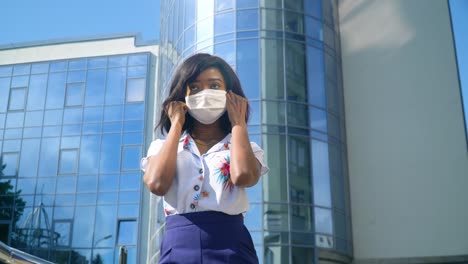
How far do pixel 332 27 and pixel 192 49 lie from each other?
4.39m

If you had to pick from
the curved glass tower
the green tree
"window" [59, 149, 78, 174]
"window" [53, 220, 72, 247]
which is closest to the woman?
the curved glass tower

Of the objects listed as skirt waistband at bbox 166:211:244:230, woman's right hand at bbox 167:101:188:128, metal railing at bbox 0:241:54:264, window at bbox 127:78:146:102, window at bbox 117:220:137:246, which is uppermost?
window at bbox 127:78:146:102

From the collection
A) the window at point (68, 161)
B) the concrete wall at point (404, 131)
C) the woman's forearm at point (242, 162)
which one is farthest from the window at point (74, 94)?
the woman's forearm at point (242, 162)

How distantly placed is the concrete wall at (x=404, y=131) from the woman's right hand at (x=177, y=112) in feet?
52.9

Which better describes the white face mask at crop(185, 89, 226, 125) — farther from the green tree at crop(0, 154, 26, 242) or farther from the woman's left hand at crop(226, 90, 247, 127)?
the green tree at crop(0, 154, 26, 242)

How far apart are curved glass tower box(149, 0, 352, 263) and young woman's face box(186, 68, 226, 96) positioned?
13.2 m

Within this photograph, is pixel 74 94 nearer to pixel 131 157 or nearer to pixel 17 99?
pixel 17 99

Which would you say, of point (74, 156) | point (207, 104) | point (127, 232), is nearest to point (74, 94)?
point (74, 156)

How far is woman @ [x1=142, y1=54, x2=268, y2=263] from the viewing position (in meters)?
1.89

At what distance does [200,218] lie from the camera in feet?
6.29

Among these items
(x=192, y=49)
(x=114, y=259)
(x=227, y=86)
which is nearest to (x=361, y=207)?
(x=192, y=49)

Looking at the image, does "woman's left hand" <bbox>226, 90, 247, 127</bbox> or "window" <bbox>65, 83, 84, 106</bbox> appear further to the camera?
"window" <bbox>65, 83, 84, 106</bbox>

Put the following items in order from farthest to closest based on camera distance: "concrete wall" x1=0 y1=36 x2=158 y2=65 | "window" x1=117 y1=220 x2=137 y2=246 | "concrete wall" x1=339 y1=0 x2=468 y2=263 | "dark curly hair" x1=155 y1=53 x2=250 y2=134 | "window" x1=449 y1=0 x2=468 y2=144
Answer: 1. "concrete wall" x1=0 y1=36 x2=158 y2=65
2. "window" x1=117 y1=220 x2=137 y2=246
3. "window" x1=449 y1=0 x2=468 y2=144
4. "concrete wall" x1=339 y1=0 x2=468 y2=263
5. "dark curly hair" x1=155 y1=53 x2=250 y2=134

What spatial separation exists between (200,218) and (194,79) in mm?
533
